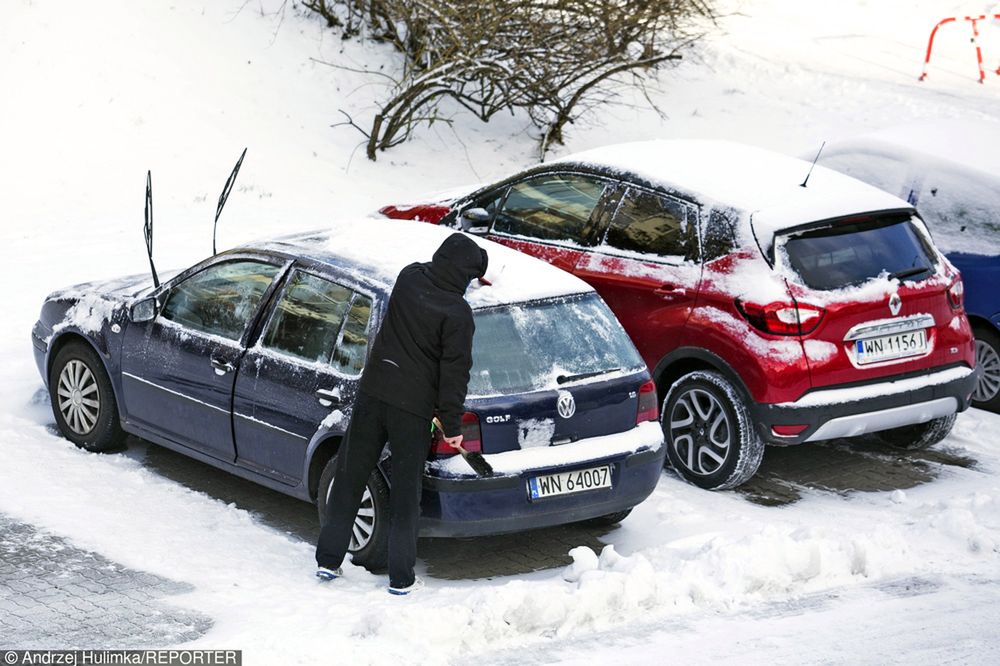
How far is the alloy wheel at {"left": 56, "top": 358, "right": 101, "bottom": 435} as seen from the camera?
331 inches

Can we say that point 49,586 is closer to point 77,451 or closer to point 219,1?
point 77,451

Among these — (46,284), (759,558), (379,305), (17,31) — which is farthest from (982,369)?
(17,31)

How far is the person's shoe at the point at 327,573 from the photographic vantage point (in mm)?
6707

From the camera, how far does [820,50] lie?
78.1 ft

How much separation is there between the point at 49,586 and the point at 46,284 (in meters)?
5.24

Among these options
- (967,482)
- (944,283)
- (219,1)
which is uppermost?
(219,1)

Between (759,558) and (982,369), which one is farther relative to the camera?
(982,369)

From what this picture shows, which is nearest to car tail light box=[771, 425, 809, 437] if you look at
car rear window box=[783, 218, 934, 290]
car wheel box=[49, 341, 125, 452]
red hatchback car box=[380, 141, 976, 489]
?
red hatchback car box=[380, 141, 976, 489]

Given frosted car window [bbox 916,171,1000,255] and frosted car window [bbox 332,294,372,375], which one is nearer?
frosted car window [bbox 332,294,372,375]

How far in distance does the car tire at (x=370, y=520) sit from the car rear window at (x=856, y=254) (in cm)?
287

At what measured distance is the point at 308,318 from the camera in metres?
7.33

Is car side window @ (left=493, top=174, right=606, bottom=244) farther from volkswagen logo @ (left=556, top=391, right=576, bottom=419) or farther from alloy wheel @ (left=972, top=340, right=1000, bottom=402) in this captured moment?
alloy wheel @ (left=972, top=340, right=1000, bottom=402)

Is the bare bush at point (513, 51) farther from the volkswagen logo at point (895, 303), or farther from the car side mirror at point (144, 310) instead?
the volkswagen logo at point (895, 303)

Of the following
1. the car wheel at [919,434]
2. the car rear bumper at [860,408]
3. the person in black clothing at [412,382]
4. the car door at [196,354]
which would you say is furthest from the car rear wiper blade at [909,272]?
the car door at [196,354]
